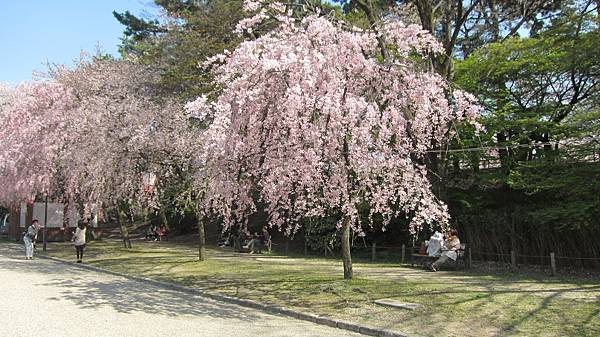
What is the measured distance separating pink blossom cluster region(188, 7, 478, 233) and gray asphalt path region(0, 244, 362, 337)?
8.92ft

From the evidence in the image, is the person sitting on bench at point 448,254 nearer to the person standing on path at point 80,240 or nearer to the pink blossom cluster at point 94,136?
the pink blossom cluster at point 94,136

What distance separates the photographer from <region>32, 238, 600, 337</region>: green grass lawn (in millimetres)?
7668

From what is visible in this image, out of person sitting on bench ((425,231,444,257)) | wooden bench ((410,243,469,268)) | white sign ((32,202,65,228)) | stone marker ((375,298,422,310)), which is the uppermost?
white sign ((32,202,65,228))

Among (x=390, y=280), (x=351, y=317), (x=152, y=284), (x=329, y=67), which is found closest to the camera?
(x=351, y=317)

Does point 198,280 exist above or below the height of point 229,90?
below

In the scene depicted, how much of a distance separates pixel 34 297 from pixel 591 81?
1937cm

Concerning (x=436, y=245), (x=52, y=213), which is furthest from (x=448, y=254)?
(x=52, y=213)

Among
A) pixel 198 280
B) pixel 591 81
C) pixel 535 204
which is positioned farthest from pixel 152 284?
pixel 591 81

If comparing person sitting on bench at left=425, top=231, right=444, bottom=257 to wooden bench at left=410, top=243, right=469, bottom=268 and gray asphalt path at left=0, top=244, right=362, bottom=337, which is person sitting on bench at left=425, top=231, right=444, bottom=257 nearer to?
wooden bench at left=410, top=243, right=469, bottom=268

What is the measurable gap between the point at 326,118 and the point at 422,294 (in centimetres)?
421

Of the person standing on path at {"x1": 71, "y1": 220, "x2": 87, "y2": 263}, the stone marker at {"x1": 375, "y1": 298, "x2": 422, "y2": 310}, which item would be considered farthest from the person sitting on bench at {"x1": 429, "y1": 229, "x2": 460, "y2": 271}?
the person standing on path at {"x1": 71, "y1": 220, "x2": 87, "y2": 263}

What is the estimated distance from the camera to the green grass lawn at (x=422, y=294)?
25.2ft

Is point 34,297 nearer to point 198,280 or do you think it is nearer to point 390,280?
point 198,280

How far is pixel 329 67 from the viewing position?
1016 centimetres
